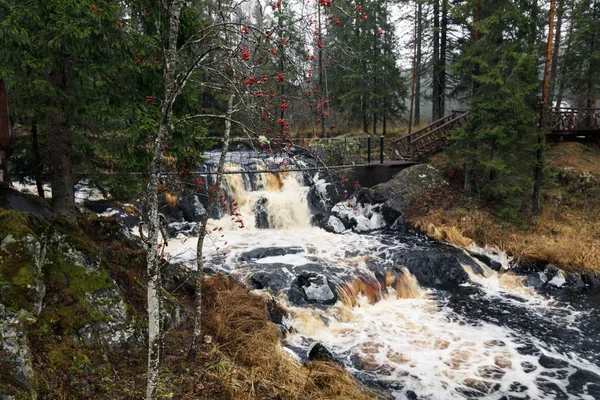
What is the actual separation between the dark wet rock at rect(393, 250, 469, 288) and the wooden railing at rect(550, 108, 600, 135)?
1039cm

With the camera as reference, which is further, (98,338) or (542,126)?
(542,126)

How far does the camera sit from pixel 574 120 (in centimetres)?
1831

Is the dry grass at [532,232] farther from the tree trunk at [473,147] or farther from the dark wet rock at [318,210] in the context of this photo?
the dark wet rock at [318,210]

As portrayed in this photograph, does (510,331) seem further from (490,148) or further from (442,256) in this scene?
(490,148)

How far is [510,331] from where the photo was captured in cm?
908

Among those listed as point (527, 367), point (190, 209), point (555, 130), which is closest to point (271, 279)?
point (527, 367)

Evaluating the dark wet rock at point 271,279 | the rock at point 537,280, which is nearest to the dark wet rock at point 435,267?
the rock at point 537,280

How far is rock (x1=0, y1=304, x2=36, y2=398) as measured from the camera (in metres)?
3.61

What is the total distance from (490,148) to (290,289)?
10.5m

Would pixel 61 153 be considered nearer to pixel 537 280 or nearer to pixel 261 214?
pixel 261 214

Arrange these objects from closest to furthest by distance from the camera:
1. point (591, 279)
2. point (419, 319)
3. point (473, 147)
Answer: point (419, 319) < point (591, 279) < point (473, 147)

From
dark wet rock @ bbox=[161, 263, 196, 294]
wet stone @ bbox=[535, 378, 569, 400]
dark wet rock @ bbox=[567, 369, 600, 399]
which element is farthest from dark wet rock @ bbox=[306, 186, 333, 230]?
dark wet rock @ bbox=[567, 369, 600, 399]

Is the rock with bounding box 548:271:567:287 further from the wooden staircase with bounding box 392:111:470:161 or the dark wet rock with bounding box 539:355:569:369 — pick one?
the wooden staircase with bounding box 392:111:470:161

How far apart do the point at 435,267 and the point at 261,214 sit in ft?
23.9
